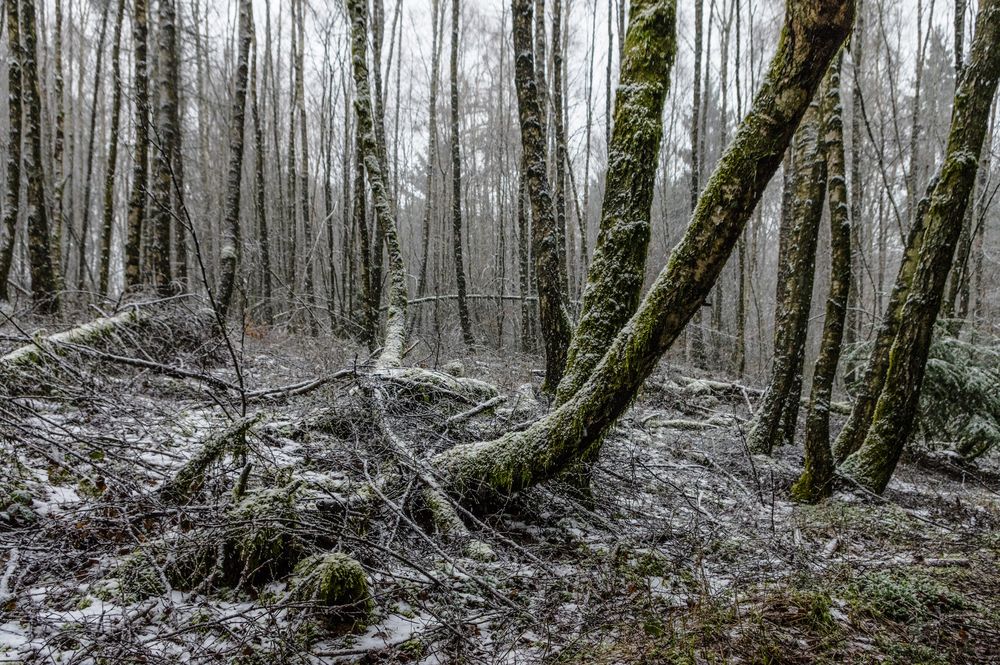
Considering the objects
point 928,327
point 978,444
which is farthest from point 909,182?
point 928,327

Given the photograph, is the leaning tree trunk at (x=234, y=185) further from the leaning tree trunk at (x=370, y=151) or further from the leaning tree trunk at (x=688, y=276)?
the leaning tree trunk at (x=688, y=276)

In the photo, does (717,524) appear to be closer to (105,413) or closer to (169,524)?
(169,524)

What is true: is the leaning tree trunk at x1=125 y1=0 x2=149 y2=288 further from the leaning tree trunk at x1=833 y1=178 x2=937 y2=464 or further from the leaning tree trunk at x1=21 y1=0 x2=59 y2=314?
the leaning tree trunk at x1=833 y1=178 x2=937 y2=464

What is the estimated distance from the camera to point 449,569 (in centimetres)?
250

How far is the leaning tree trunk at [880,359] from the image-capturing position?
5.07 m

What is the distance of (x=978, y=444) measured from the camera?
702 centimetres

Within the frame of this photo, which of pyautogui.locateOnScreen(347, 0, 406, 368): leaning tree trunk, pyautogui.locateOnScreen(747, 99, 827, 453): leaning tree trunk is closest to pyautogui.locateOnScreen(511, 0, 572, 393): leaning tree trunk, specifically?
pyautogui.locateOnScreen(347, 0, 406, 368): leaning tree trunk

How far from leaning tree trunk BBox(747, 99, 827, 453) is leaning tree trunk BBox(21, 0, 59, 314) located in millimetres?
8952

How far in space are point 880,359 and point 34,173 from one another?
33.9 ft

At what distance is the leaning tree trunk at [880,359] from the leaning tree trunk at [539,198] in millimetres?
3156

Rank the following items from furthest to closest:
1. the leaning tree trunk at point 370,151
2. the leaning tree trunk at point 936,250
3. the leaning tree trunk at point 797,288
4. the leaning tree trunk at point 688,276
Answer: the leaning tree trunk at point 370,151
the leaning tree trunk at point 797,288
the leaning tree trunk at point 936,250
the leaning tree trunk at point 688,276

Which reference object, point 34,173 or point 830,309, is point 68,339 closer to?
point 34,173

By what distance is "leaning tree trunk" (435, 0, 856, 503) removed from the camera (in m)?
2.41

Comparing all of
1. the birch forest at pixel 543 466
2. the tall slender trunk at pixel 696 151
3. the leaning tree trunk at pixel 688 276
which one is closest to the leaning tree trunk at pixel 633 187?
the birch forest at pixel 543 466
